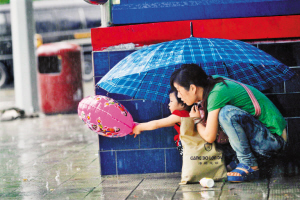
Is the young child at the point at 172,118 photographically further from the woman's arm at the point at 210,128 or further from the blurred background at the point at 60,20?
the blurred background at the point at 60,20

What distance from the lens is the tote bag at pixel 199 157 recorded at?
3.84 m

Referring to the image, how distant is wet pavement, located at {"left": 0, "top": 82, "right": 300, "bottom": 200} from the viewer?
141 inches

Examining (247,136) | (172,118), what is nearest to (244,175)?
(247,136)

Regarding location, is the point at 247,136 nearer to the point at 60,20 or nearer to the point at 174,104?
the point at 174,104

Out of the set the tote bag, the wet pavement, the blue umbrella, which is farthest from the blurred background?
the tote bag

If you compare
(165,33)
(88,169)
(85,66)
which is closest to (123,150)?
(88,169)

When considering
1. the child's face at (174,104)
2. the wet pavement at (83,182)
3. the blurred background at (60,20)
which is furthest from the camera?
the blurred background at (60,20)

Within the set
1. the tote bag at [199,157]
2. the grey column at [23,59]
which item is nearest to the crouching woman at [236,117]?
the tote bag at [199,157]

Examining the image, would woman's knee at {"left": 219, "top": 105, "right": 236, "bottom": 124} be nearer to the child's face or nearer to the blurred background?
the child's face

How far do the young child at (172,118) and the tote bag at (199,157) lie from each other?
0.93 feet

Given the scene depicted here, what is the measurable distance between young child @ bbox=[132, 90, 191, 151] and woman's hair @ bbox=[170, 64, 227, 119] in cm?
42

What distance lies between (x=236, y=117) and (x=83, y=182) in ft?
5.50

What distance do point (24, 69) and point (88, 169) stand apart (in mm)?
8083

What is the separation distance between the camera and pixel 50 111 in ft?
40.7
